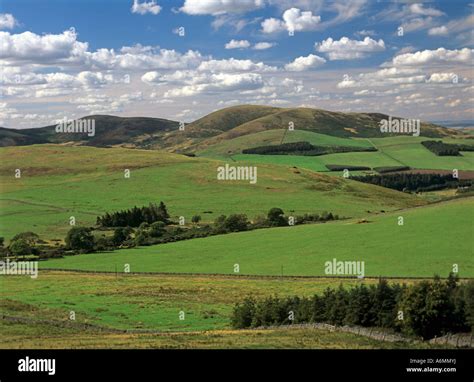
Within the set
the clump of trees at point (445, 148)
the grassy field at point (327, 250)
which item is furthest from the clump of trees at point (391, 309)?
the clump of trees at point (445, 148)

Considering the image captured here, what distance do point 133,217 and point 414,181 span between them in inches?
3266

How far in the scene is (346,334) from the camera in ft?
87.4

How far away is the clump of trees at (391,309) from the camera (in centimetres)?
2538

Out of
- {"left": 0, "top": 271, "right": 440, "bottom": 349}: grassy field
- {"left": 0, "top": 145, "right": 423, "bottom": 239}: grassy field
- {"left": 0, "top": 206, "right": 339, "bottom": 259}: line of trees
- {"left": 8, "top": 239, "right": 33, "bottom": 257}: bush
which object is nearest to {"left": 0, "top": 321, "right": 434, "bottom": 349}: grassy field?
{"left": 0, "top": 271, "right": 440, "bottom": 349}: grassy field

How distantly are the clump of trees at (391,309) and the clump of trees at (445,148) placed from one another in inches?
6130

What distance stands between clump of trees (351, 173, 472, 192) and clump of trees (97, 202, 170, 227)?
69731 mm

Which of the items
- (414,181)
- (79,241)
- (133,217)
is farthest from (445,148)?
(79,241)

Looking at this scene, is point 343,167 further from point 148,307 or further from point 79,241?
point 148,307

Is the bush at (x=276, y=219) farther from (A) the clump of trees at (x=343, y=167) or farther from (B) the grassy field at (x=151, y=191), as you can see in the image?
(A) the clump of trees at (x=343, y=167)

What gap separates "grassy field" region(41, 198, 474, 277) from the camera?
2201 inches

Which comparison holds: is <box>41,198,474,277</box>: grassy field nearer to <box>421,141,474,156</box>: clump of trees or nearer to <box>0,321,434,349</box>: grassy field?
<box>0,321,434,349</box>: grassy field

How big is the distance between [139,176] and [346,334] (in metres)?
110
